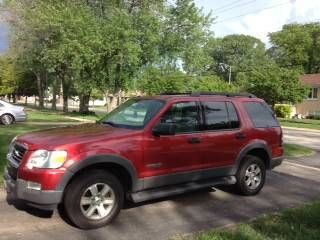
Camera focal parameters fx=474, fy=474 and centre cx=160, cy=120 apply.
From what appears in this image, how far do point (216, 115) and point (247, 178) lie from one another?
1334 mm

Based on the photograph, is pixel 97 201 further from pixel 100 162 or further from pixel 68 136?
pixel 68 136

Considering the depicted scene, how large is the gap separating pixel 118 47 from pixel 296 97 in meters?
23.1

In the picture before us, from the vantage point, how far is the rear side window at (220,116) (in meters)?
7.53

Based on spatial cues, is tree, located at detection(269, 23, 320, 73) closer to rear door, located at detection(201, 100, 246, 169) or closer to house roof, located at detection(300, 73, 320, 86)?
house roof, located at detection(300, 73, 320, 86)

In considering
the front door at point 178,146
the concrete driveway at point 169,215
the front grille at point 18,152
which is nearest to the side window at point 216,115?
the front door at point 178,146

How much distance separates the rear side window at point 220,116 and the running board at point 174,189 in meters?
0.86

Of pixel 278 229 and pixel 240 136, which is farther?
pixel 240 136

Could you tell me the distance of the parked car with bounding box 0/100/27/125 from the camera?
71.8 ft

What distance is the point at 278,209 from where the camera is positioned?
24.3 ft

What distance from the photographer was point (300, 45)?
79.1 m

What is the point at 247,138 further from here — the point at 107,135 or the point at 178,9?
the point at 178,9

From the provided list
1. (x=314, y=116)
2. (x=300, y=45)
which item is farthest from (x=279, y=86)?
(x=300, y=45)

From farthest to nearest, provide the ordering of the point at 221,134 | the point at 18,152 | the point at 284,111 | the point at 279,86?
1. the point at 284,111
2. the point at 279,86
3. the point at 221,134
4. the point at 18,152

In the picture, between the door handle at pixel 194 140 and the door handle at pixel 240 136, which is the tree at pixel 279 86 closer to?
the door handle at pixel 240 136
